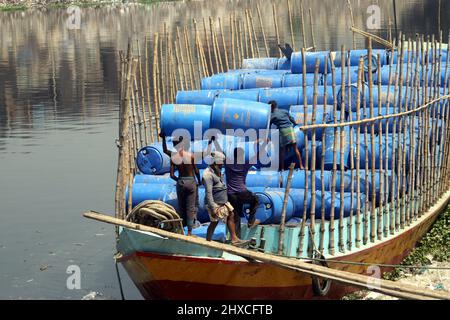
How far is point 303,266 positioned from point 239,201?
73.1 inches

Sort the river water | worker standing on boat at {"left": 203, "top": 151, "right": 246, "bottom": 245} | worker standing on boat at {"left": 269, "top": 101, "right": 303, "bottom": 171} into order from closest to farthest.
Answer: worker standing on boat at {"left": 203, "top": 151, "right": 246, "bottom": 245} → worker standing on boat at {"left": 269, "top": 101, "right": 303, "bottom": 171} → the river water

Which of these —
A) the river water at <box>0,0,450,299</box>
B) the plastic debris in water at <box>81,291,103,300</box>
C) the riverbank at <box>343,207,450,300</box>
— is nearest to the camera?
the riverbank at <box>343,207,450,300</box>

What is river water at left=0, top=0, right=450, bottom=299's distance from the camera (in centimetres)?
1518

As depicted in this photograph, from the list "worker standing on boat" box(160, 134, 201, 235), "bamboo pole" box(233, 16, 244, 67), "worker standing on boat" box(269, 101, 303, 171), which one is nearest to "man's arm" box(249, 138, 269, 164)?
"worker standing on boat" box(269, 101, 303, 171)

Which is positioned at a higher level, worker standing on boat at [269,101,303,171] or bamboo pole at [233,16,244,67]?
bamboo pole at [233,16,244,67]

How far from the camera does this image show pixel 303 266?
995 centimetres

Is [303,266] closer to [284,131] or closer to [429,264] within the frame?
[284,131]

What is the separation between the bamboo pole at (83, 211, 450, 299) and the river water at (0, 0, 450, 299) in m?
3.70

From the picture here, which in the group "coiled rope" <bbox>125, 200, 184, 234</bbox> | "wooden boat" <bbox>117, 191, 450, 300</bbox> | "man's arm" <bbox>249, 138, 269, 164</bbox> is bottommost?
"wooden boat" <bbox>117, 191, 450, 300</bbox>

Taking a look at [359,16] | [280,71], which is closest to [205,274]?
[280,71]

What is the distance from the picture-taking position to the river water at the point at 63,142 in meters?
15.2

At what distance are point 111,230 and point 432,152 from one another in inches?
263

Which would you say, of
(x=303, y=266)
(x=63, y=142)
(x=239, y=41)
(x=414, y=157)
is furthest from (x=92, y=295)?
(x=63, y=142)

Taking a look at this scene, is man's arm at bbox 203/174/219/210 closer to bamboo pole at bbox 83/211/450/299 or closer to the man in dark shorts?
the man in dark shorts
